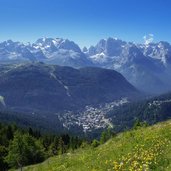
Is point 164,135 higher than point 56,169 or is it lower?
higher

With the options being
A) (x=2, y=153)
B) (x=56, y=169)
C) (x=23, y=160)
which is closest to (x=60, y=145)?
(x=2, y=153)

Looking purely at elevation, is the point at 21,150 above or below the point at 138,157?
below

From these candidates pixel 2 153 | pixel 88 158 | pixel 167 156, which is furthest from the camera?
pixel 2 153

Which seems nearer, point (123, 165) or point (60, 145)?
point (123, 165)

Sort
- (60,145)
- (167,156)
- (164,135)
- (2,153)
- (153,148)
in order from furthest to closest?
1. (60,145)
2. (2,153)
3. (164,135)
4. (153,148)
5. (167,156)

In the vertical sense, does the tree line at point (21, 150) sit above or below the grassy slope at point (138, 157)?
below

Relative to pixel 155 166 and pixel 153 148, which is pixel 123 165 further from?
pixel 153 148

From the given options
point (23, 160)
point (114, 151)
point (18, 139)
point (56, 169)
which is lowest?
point (23, 160)

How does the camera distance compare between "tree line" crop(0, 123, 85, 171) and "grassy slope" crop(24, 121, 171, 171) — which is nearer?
"grassy slope" crop(24, 121, 171, 171)

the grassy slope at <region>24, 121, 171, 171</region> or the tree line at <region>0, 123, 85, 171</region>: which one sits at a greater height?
the grassy slope at <region>24, 121, 171, 171</region>

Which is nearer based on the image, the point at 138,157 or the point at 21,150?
the point at 138,157

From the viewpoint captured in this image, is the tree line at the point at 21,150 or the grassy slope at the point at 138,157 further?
the tree line at the point at 21,150
